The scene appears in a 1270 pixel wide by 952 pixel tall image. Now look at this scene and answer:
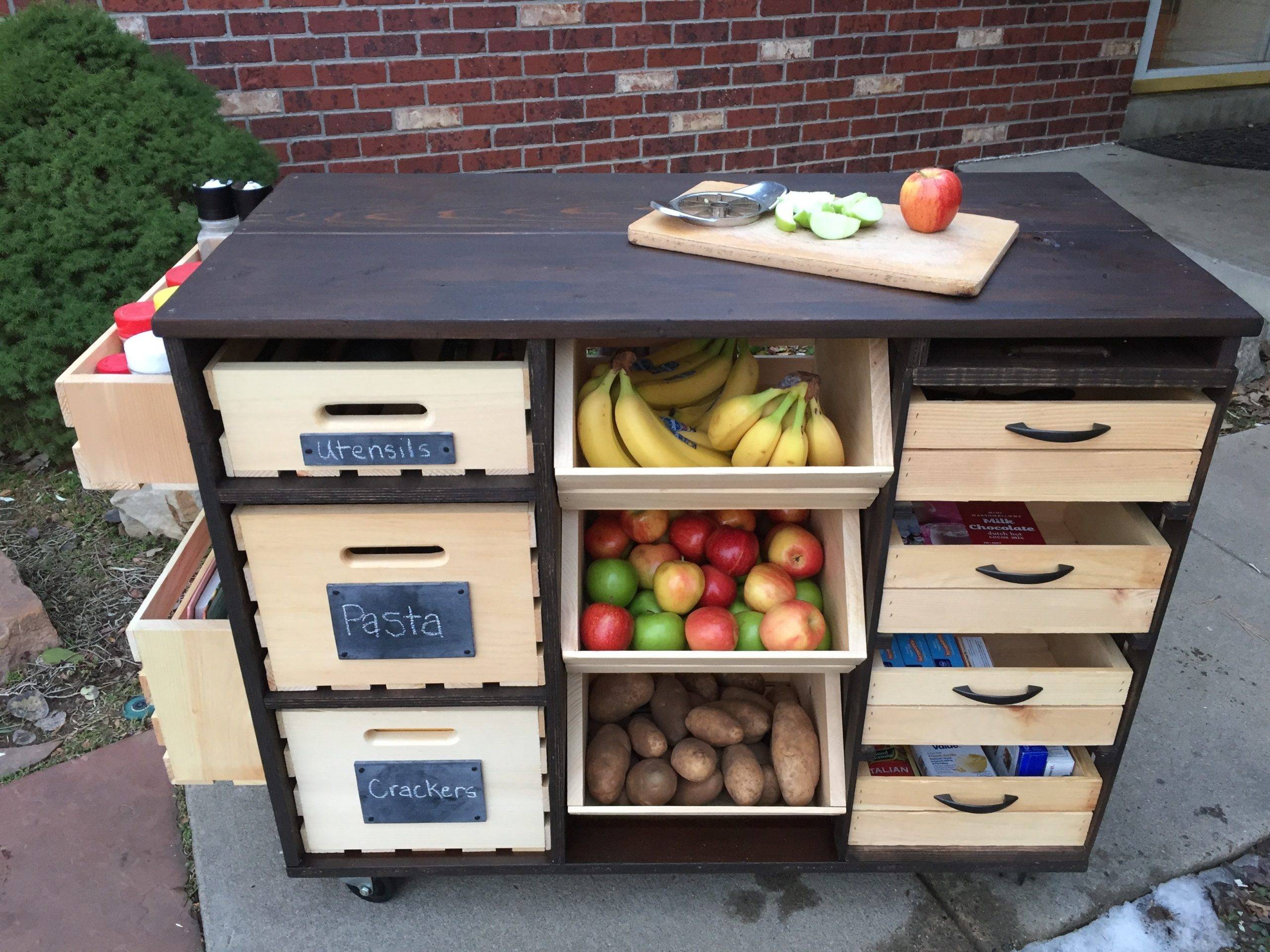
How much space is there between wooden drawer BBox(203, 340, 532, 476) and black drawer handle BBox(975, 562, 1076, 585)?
0.86 meters

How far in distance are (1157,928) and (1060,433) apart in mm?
1296

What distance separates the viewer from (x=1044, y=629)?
1.90 meters

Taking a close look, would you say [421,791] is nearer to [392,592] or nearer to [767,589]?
[392,592]

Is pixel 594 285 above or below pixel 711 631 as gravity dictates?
above

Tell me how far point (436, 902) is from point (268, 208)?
1.57m

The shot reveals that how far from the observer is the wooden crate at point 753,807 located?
2057 mm

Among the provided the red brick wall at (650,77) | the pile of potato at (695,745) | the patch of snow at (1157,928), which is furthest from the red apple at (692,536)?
the red brick wall at (650,77)

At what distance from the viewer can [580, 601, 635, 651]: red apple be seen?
2.00 metres

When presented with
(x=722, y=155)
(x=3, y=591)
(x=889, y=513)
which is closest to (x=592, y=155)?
(x=722, y=155)

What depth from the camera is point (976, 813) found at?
2111 mm

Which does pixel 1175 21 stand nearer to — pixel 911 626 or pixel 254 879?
pixel 911 626

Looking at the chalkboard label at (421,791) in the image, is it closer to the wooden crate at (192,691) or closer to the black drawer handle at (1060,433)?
the wooden crate at (192,691)

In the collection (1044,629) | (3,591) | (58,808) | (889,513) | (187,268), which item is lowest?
(58,808)

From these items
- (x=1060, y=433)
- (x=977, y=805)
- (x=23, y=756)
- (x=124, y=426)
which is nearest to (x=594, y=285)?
(x=1060, y=433)
